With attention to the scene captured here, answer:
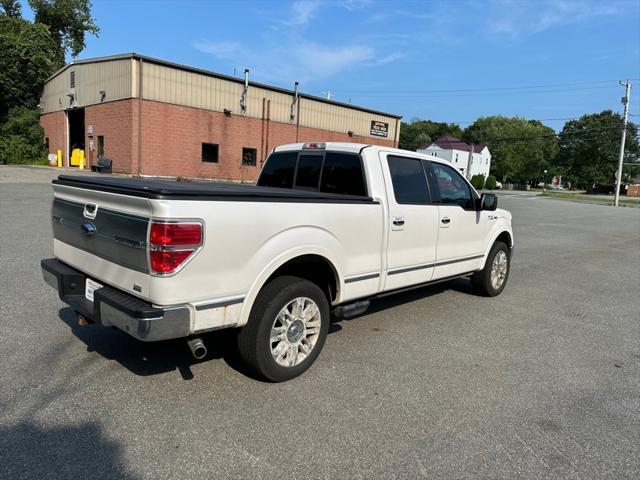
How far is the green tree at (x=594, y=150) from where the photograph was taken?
86.7 metres

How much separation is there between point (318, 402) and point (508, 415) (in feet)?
4.61

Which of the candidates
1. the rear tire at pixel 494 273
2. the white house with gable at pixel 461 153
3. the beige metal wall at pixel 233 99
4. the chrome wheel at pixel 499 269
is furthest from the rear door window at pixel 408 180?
the white house with gable at pixel 461 153

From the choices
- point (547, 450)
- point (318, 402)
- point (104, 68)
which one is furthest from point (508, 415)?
point (104, 68)

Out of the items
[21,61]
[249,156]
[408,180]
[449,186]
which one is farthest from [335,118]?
[408,180]

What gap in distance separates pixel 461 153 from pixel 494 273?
7958cm

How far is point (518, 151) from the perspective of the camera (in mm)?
88875

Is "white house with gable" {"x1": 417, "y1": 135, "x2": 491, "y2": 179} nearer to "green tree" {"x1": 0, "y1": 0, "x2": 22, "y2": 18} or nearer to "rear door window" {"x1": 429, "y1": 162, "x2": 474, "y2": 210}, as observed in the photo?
"green tree" {"x1": 0, "y1": 0, "x2": 22, "y2": 18}

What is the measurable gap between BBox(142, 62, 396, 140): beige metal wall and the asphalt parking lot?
2215 centimetres

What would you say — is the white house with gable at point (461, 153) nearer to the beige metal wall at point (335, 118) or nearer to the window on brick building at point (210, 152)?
the beige metal wall at point (335, 118)

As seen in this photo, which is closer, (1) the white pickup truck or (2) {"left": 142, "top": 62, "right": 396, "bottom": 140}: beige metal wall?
(1) the white pickup truck

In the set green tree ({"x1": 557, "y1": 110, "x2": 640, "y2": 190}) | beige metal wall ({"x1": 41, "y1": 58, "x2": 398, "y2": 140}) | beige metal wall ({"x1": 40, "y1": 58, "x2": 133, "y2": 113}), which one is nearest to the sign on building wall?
beige metal wall ({"x1": 41, "y1": 58, "x2": 398, "y2": 140})

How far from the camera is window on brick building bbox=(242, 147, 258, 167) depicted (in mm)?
31109

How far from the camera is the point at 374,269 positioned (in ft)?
15.1

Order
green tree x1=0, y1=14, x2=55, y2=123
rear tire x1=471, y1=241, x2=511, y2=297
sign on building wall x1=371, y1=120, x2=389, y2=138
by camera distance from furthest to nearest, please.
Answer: sign on building wall x1=371, y1=120, x2=389, y2=138, green tree x1=0, y1=14, x2=55, y2=123, rear tire x1=471, y1=241, x2=511, y2=297
